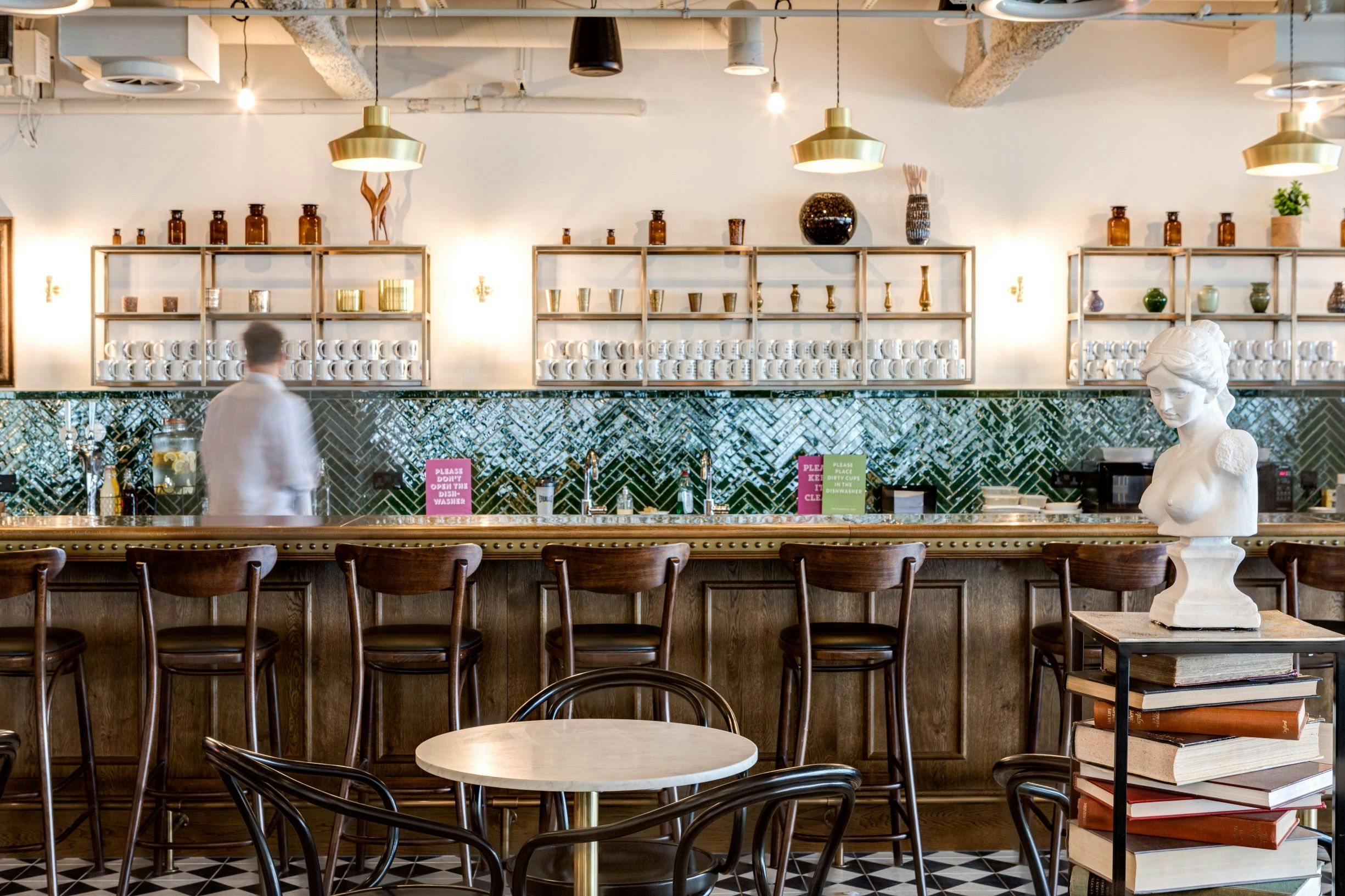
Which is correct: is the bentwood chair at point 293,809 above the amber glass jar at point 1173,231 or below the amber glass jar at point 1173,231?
below

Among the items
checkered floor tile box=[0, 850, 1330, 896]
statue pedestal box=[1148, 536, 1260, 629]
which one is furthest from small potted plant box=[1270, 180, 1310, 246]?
statue pedestal box=[1148, 536, 1260, 629]

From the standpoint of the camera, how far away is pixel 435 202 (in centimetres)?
801

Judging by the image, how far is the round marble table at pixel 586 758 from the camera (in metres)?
2.48

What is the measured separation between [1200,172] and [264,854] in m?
7.38

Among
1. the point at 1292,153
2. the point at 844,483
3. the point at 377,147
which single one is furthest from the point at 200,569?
the point at 1292,153

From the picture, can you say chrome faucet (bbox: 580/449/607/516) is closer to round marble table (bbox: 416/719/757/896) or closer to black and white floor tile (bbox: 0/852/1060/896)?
black and white floor tile (bbox: 0/852/1060/896)

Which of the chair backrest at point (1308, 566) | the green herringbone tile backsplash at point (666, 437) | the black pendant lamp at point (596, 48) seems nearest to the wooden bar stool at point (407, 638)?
the chair backrest at point (1308, 566)

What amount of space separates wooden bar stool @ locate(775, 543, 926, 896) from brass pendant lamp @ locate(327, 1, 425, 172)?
2.42 metres

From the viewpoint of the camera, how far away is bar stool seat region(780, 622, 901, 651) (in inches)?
168

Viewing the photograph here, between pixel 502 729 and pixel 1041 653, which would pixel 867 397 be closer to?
pixel 1041 653

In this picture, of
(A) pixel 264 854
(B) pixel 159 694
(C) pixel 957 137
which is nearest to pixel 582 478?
(C) pixel 957 137

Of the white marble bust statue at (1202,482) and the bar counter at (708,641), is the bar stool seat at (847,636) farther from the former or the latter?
the white marble bust statue at (1202,482)

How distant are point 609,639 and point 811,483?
377 centimetres

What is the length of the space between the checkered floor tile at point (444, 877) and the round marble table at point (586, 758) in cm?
165
